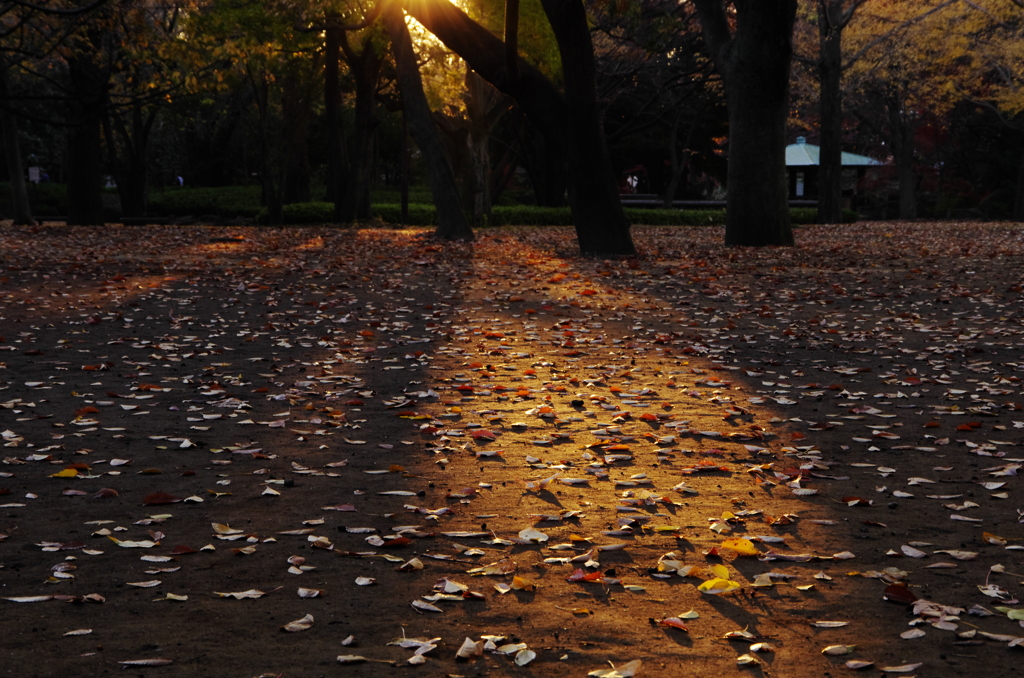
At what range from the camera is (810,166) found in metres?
42.5

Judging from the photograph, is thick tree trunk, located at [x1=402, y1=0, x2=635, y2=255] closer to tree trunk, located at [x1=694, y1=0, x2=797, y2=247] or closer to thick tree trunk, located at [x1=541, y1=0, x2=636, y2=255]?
thick tree trunk, located at [x1=541, y1=0, x2=636, y2=255]

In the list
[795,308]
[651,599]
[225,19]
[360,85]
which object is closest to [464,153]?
[360,85]

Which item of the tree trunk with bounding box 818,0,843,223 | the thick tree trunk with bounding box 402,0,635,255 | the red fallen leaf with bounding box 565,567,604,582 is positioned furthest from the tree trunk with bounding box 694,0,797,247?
the red fallen leaf with bounding box 565,567,604,582

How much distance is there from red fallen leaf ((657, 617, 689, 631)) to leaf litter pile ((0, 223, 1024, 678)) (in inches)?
0.9

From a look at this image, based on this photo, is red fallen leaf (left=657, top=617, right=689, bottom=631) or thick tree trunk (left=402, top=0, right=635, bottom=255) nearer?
red fallen leaf (left=657, top=617, right=689, bottom=631)

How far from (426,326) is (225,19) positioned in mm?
14619

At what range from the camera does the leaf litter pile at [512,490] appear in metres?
3.20

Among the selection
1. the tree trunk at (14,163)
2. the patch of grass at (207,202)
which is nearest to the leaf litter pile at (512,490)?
the tree trunk at (14,163)

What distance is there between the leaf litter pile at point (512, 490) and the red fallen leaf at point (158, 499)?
20 mm

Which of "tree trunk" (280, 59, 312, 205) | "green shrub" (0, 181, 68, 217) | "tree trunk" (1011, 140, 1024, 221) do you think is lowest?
"tree trunk" (1011, 140, 1024, 221)

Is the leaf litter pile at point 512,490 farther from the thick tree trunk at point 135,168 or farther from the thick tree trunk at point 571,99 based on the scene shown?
the thick tree trunk at point 135,168

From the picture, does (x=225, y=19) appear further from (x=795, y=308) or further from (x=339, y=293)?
(x=795, y=308)

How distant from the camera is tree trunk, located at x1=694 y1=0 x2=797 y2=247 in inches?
642

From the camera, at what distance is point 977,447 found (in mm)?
5473
